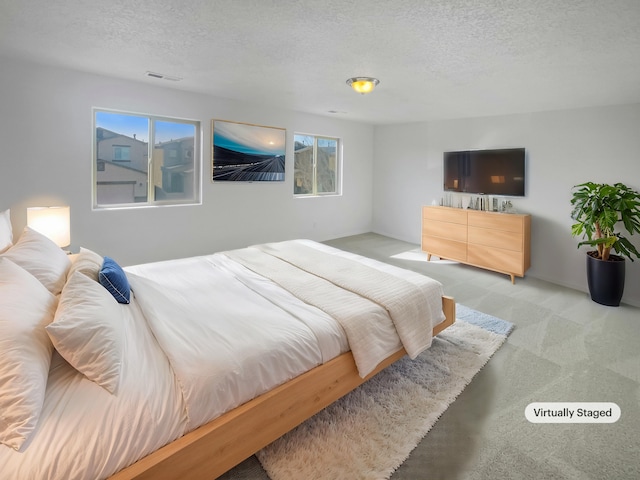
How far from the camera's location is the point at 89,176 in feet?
12.5

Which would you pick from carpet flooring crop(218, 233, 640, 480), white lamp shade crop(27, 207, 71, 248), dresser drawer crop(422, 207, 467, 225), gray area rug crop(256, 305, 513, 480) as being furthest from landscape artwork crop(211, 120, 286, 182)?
gray area rug crop(256, 305, 513, 480)

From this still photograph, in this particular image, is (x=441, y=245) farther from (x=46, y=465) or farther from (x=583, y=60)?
(x=46, y=465)

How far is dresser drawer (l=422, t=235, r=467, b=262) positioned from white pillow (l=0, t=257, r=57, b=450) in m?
4.77

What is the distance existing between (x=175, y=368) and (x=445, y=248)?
14.8 feet

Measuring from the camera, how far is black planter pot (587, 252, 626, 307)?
11.7ft

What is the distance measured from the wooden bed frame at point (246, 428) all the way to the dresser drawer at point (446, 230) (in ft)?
11.6

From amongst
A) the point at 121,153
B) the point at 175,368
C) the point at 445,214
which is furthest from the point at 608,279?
the point at 121,153

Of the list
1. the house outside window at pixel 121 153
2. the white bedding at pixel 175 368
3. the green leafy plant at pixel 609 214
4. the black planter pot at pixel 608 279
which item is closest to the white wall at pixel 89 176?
the house outside window at pixel 121 153

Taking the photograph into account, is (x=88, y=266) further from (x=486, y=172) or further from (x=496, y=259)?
(x=486, y=172)

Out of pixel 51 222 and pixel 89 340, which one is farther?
pixel 51 222

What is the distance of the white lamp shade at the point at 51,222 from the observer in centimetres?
304

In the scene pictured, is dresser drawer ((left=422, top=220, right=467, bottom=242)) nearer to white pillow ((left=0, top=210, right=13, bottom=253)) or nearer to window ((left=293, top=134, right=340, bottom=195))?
window ((left=293, top=134, right=340, bottom=195))

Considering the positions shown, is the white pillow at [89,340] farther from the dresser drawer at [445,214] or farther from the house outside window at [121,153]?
the dresser drawer at [445,214]

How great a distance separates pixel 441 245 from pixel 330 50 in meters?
3.53
